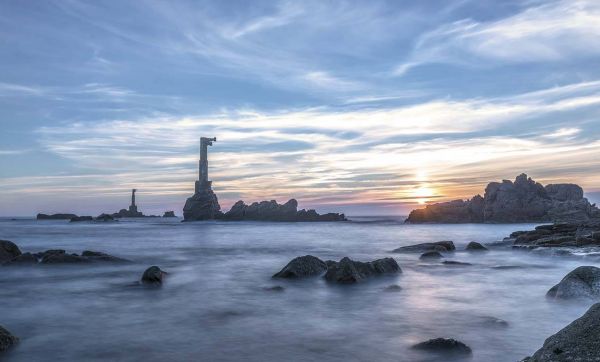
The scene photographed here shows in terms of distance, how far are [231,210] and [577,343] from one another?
132409mm

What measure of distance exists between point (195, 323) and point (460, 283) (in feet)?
35.6

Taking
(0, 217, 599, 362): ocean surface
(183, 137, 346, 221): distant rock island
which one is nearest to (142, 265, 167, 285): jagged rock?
(0, 217, 599, 362): ocean surface

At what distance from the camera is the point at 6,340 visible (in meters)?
9.02

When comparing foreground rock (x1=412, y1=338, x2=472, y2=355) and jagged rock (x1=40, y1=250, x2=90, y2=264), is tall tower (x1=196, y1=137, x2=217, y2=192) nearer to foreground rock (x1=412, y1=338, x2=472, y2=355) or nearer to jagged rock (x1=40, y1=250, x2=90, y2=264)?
jagged rock (x1=40, y1=250, x2=90, y2=264)

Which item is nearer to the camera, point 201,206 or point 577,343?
point 577,343

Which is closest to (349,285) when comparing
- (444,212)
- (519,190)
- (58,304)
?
(58,304)

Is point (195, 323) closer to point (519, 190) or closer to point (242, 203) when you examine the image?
point (519, 190)

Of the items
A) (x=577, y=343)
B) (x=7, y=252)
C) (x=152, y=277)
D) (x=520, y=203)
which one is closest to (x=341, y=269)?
(x=152, y=277)

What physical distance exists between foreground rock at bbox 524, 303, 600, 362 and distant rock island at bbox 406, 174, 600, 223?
3749 inches

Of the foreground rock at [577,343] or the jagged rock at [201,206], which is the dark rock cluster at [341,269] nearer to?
the foreground rock at [577,343]

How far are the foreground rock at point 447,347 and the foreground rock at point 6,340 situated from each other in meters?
8.10

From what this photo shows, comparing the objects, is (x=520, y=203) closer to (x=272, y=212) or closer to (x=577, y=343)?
(x=272, y=212)

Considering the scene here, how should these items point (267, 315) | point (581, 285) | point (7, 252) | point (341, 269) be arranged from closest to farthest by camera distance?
point (267, 315) < point (581, 285) < point (341, 269) < point (7, 252)

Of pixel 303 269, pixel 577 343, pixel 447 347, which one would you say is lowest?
pixel 447 347
